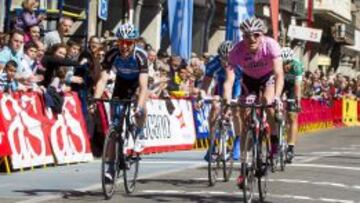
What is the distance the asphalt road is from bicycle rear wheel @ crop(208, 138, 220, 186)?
119mm

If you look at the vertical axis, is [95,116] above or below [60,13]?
below

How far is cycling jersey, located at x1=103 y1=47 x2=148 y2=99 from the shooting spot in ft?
37.9

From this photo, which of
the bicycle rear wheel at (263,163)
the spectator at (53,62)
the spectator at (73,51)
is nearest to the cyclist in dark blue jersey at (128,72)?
the bicycle rear wheel at (263,163)

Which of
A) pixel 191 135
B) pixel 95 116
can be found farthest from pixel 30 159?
pixel 191 135

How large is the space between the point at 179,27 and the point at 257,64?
11557 millimetres

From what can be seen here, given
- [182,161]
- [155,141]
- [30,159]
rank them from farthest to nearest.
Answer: [155,141]
[182,161]
[30,159]

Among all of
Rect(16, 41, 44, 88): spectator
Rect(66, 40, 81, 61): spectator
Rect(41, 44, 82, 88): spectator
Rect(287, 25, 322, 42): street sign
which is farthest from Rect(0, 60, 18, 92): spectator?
Rect(287, 25, 322, 42): street sign

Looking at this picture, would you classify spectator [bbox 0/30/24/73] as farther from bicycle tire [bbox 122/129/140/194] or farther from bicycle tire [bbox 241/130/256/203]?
bicycle tire [bbox 241/130/256/203]

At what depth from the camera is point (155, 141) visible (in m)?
19.1

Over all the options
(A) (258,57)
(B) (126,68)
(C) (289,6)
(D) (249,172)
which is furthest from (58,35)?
(C) (289,6)

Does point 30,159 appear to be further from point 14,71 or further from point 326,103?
point 326,103

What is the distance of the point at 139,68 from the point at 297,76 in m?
5.18

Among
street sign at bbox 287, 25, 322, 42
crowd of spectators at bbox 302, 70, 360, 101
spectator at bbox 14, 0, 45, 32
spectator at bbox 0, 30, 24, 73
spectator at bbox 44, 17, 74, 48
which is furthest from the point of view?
crowd of spectators at bbox 302, 70, 360, 101

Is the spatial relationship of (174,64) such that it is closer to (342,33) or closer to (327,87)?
(327,87)
